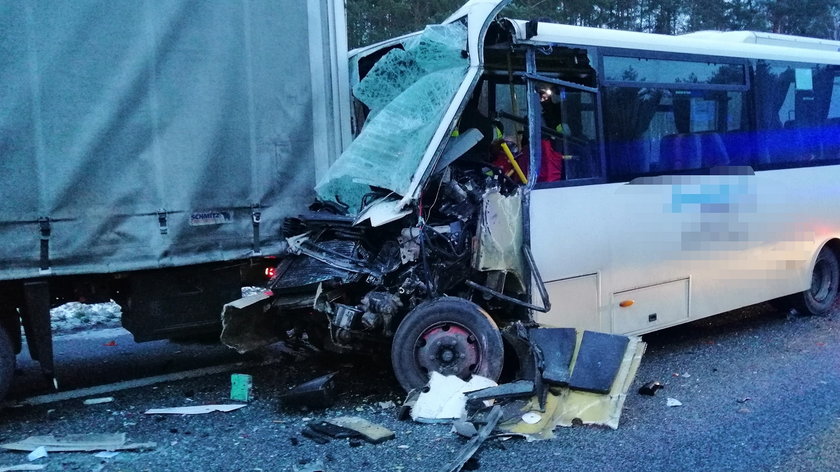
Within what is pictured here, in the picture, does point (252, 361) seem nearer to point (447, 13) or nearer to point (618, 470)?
point (618, 470)

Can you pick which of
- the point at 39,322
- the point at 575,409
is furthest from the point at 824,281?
the point at 39,322

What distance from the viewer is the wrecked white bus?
5.28 metres

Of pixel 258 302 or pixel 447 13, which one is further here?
pixel 447 13

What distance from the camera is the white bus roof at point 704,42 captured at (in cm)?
572

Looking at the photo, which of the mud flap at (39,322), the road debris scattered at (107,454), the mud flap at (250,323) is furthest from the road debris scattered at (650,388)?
the mud flap at (39,322)

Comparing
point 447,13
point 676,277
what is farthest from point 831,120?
point 447,13

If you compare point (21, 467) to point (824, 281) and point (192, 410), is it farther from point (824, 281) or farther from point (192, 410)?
point (824, 281)

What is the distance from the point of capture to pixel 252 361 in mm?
6734

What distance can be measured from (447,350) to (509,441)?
2.85 feet

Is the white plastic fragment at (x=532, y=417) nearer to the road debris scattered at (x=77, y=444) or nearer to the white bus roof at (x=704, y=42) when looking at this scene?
the road debris scattered at (x=77, y=444)

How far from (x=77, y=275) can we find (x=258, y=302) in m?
1.24

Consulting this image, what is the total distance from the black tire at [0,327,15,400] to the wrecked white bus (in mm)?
1422

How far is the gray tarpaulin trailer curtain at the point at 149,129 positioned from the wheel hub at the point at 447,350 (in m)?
1.41

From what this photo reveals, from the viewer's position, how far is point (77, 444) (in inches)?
181
